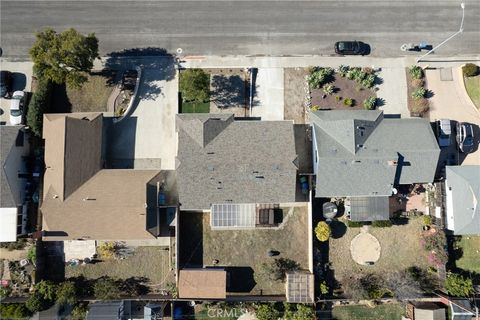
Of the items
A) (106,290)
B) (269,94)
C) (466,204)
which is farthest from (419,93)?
(106,290)

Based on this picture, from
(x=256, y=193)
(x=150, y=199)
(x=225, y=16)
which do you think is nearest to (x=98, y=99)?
(x=150, y=199)

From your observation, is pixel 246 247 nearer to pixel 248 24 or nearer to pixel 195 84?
pixel 195 84

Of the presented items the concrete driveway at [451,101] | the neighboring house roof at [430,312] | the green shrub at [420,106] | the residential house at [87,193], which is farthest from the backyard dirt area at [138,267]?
the concrete driveway at [451,101]

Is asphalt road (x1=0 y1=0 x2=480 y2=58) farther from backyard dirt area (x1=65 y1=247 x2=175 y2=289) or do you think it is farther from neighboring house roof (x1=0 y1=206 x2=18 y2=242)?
backyard dirt area (x1=65 y1=247 x2=175 y2=289)

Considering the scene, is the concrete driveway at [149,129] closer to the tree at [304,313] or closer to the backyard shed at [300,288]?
the backyard shed at [300,288]

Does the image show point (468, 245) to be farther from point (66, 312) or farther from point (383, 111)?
point (66, 312)
